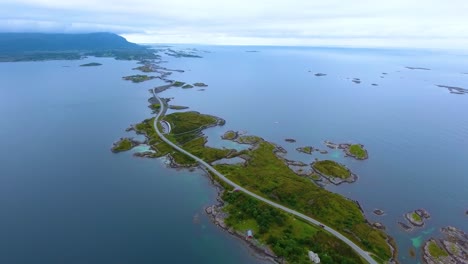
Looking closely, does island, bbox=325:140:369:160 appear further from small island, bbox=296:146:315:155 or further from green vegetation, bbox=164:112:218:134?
green vegetation, bbox=164:112:218:134

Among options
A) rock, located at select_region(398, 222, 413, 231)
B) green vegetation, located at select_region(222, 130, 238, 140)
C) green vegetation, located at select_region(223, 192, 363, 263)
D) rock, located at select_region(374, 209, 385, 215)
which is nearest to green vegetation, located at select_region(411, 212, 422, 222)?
rock, located at select_region(398, 222, 413, 231)

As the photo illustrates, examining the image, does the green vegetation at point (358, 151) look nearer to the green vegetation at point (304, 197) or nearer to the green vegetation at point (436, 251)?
the green vegetation at point (304, 197)

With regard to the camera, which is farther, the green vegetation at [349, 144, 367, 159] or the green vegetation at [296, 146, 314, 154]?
the green vegetation at [296, 146, 314, 154]

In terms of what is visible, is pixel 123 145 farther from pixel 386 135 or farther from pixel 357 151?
pixel 386 135

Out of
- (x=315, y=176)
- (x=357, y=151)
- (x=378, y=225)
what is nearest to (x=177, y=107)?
(x=357, y=151)

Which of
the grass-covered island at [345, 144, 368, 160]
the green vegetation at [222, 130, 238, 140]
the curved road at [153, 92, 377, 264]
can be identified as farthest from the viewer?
Answer: the green vegetation at [222, 130, 238, 140]

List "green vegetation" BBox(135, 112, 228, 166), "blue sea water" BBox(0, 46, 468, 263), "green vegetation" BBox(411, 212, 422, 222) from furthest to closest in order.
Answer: "green vegetation" BBox(135, 112, 228, 166)
"green vegetation" BBox(411, 212, 422, 222)
"blue sea water" BBox(0, 46, 468, 263)

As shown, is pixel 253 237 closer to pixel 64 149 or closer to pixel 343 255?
pixel 343 255
